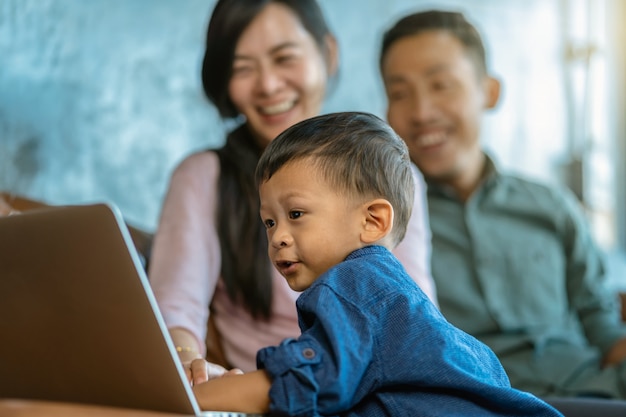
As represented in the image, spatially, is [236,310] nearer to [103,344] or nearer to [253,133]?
[253,133]

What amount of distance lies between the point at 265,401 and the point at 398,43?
152 cm

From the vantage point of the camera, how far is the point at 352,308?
96cm

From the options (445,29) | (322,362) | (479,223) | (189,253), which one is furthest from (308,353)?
(445,29)

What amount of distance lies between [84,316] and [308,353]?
24 cm

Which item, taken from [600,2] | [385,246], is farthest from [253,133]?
[600,2]

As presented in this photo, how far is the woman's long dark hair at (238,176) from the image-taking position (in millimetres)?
1700

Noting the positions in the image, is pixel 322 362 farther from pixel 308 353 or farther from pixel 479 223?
pixel 479 223

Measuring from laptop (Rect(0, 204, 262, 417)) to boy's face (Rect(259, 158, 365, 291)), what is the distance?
0.23 metres

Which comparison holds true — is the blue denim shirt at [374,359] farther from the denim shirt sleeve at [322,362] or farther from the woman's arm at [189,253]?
the woman's arm at [189,253]

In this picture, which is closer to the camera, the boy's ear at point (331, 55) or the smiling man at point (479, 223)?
the boy's ear at point (331, 55)

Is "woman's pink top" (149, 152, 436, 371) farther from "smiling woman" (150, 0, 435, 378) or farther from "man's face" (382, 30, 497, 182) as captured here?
"man's face" (382, 30, 497, 182)

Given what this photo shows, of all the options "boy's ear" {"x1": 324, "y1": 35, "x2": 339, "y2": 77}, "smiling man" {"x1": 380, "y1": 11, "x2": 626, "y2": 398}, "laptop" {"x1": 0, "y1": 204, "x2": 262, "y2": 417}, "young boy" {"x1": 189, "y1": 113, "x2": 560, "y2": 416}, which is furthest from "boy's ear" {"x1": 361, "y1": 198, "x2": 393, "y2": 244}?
"smiling man" {"x1": 380, "y1": 11, "x2": 626, "y2": 398}

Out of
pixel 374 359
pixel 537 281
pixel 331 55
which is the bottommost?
pixel 537 281

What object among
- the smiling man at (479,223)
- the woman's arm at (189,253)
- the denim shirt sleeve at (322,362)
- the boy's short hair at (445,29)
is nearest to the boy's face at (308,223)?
the denim shirt sleeve at (322,362)
